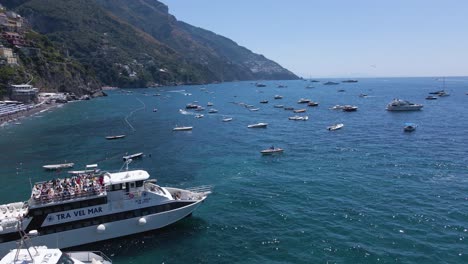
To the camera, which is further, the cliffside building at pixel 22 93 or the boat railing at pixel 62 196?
the cliffside building at pixel 22 93

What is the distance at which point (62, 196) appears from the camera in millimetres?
39781

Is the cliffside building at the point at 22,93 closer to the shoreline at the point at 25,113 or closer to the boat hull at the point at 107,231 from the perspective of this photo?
the shoreline at the point at 25,113

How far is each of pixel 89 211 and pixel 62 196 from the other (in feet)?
11.1

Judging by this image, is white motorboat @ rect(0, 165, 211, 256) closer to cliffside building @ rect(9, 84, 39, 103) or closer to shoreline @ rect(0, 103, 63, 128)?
shoreline @ rect(0, 103, 63, 128)

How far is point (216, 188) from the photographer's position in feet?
192

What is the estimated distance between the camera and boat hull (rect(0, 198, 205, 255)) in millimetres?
38969

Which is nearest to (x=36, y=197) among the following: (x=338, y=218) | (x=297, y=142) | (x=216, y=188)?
(x=216, y=188)

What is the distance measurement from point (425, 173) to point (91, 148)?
74.1 metres

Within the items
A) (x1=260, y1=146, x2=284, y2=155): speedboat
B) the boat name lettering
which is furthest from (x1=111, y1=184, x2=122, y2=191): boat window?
(x1=260, y1=146, x2=284, y2=155): speedboat

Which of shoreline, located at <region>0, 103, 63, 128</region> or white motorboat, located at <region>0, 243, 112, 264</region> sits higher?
shoreline, located at <region>0, 103, 63, 128</region>

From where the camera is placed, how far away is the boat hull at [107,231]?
128 ft

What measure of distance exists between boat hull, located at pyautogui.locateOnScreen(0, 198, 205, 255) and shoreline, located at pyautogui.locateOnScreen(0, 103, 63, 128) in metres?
95.0

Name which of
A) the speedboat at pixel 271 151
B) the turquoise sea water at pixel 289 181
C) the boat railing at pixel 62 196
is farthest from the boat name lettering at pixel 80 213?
the speedboat at pixel 271 151

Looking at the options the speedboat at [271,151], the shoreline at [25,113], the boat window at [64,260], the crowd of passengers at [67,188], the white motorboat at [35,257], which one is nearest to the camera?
the white motorboat at [35,257]
